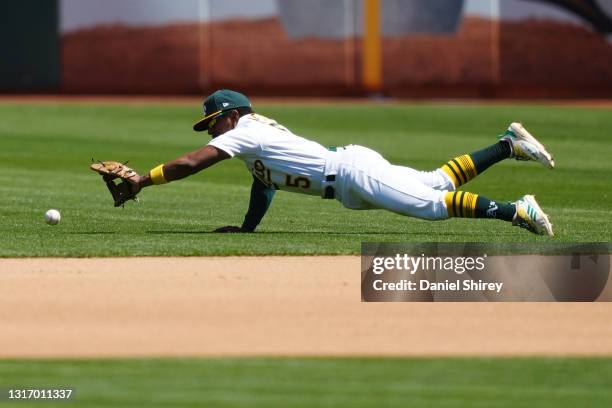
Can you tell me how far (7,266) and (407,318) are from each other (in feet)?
10.7

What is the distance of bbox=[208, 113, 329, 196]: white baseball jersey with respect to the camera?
10.7m

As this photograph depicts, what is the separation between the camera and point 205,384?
6.76 metres

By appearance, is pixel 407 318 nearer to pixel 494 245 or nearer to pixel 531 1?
pixel 494 245

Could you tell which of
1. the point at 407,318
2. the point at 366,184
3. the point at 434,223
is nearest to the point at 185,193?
the point at 434,223

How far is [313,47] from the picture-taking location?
1204 inches

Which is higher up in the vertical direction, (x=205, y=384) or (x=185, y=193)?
(x=205, y=384)

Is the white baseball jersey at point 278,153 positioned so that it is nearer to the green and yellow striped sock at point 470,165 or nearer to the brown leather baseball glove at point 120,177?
the brown leather baseball glove at point 120,177

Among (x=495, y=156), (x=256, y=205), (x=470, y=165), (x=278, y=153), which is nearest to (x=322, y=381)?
(x=278, y=153)

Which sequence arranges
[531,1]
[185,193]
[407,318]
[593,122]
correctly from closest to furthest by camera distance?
1. [407,318]
2. [185,193]
3. [593,122]
4. [531,1]

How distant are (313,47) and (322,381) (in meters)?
24.1

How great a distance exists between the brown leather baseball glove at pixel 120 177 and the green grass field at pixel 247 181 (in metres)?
0.38

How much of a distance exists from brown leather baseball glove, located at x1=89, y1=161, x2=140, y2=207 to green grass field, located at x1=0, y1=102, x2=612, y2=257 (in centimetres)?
38

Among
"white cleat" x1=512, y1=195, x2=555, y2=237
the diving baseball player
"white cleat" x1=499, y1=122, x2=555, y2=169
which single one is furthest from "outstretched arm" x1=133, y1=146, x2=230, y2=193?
"white cleat" x1=499, y1=122, x2=555, y2=169

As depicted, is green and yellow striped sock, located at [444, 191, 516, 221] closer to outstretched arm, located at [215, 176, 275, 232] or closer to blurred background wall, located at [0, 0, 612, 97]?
outstretched arm, located at [215, 176, 275, 232]
